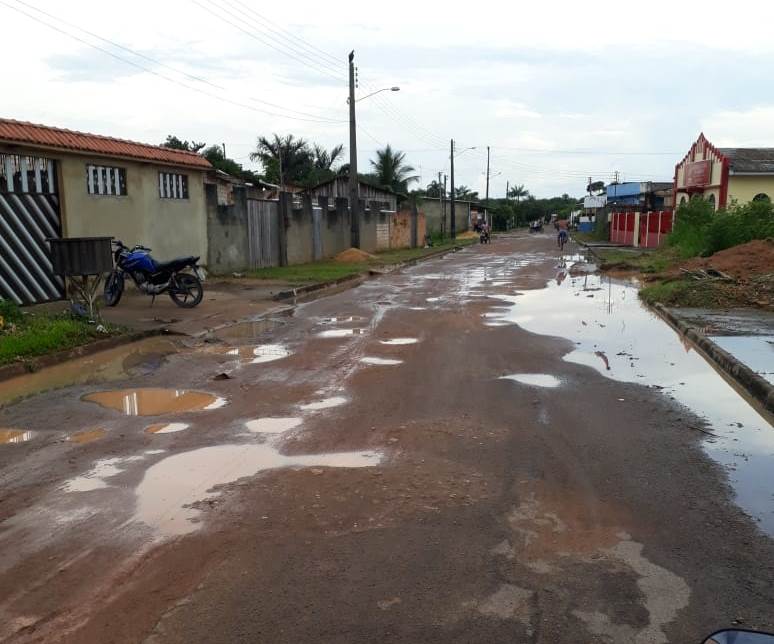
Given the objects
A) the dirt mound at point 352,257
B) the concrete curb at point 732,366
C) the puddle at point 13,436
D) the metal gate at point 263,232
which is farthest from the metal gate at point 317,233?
the puddle at point 13,436

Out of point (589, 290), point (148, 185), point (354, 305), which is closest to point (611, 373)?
point (354, 305)

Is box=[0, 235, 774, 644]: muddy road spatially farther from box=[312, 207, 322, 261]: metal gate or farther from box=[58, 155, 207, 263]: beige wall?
box=[312, 207, 322, 261]: metal gate

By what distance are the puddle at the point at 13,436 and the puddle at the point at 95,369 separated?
1.10m

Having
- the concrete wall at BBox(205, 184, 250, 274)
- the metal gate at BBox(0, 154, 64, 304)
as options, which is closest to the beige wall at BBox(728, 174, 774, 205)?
the concrete wall at BBox(205, 184, 250, 274)

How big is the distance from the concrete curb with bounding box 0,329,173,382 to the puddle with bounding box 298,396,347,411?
3.77m

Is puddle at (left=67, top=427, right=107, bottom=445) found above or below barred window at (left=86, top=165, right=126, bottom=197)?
below

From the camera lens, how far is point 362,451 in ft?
18.4

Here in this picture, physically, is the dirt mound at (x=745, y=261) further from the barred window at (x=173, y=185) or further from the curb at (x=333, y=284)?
the barred window at (x=173, y=185)

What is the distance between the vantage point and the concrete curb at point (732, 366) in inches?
287

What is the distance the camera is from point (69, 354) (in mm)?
9406

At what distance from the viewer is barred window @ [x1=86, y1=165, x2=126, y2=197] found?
50.3ft

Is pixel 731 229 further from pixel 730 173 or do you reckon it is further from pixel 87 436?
pixel 87 436

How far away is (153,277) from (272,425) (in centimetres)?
876

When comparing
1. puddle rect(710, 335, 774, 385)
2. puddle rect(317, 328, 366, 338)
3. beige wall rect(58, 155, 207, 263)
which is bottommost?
puddle rect(317, 328, 366, 338)
